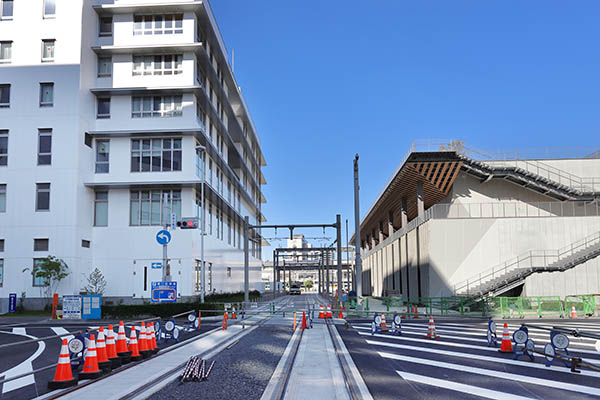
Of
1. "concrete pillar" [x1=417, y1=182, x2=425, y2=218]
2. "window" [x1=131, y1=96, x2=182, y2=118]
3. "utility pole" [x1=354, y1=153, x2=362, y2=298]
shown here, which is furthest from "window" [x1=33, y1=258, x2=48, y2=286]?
"concrete pillar" [x1=417, y1=182, x2=425, y2=218]

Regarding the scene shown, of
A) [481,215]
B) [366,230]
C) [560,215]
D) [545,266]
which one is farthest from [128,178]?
[366,230]

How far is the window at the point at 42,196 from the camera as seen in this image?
122ft

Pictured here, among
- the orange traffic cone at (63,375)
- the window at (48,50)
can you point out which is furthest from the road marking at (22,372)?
the window at (48,50)

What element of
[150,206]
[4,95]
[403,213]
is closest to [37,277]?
[150,206]

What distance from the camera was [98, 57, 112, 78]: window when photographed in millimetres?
40656

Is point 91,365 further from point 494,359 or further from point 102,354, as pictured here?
point 494,359

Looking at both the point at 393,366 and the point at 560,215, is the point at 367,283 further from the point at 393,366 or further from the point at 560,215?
Result: the point at 393,366

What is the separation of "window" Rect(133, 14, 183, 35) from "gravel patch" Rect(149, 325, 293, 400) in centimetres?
2907

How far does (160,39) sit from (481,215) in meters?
27.3

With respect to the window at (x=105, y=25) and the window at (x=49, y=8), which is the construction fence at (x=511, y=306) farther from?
the window at (x=49, y=8)

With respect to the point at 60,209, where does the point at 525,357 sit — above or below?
below

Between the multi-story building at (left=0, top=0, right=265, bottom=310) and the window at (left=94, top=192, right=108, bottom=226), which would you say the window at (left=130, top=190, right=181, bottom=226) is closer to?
the multi-story building at (left=0, top=0, right=265, bottom=310)

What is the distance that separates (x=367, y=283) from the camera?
95.5m

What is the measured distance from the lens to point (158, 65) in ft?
133
